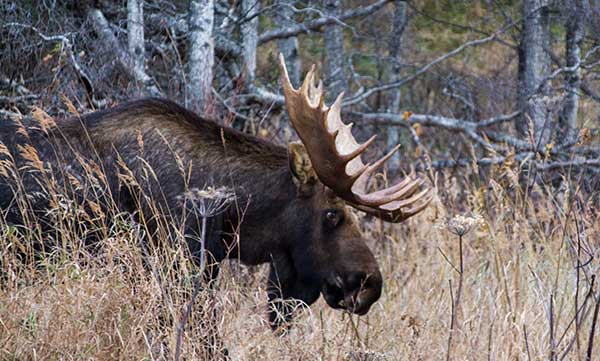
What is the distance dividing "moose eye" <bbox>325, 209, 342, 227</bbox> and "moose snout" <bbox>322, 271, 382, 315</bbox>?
0.30m

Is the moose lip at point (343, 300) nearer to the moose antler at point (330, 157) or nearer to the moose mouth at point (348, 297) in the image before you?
the moose mouth at point (348, 297)

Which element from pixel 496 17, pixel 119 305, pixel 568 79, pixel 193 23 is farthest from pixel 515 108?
pixel 119 305

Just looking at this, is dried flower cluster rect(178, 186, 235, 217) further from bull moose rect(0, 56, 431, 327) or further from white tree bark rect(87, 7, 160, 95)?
white tree bark rect(87, 7, 160, 95)

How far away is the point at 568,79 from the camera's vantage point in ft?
30.1

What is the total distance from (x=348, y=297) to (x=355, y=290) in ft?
0.19

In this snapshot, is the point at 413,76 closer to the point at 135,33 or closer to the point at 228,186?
the point at 135,33

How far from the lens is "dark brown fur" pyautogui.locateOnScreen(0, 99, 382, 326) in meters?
5.39

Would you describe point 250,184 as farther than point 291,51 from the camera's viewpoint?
No

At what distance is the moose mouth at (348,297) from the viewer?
17.4ft

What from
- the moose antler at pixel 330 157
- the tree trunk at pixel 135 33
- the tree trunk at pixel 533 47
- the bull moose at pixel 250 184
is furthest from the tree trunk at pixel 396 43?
the bull moose at pixel 250 184

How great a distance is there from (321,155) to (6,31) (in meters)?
3.70

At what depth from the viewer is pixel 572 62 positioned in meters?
9.31

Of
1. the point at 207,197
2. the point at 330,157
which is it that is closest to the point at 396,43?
the point at 330,157

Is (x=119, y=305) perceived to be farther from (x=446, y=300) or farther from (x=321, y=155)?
(x=446, y=300)
